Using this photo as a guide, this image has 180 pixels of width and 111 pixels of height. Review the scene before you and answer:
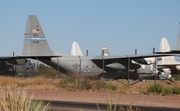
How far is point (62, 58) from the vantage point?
1709 inches

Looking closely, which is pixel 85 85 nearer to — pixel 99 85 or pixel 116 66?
pixel 99 85

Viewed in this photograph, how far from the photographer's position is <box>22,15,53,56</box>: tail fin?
42.9 m

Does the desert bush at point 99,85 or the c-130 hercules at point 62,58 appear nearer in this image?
the desert bush at point 99,85

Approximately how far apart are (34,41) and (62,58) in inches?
138

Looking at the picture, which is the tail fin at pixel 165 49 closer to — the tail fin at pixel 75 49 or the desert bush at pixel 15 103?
the tail fin at pixel 75 49

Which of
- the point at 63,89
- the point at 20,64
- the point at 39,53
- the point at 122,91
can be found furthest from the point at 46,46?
the point at 122,91

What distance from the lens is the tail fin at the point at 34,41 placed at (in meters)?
42.9

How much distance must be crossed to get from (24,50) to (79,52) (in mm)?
18515

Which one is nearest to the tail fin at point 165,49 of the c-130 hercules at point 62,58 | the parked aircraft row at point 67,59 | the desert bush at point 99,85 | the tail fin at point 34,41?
the parked aircraft row at point 67,59

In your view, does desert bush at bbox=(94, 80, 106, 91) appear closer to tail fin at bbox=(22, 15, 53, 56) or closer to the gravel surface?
the gravel surface

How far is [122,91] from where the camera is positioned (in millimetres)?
29219

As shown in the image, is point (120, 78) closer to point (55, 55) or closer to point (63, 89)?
point (55, 55)

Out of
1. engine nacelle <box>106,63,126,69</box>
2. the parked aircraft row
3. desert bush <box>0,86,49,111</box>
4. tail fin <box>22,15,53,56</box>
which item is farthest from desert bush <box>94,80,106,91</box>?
desert bush <box>0,86,49,111</box>

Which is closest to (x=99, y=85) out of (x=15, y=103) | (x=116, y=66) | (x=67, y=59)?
(x=67, y=59)
